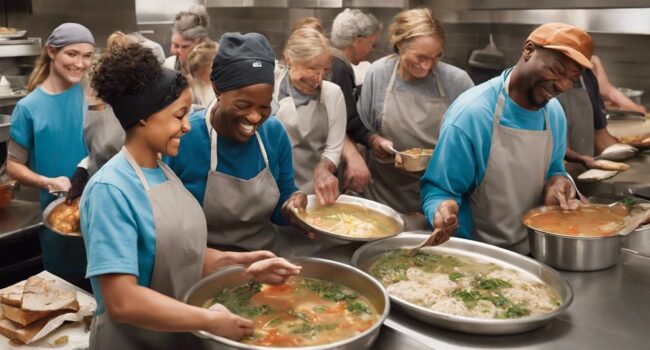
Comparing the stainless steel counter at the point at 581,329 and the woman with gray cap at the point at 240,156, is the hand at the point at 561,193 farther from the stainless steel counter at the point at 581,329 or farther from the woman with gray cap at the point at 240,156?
the woman with gray cap at the point at 240,156

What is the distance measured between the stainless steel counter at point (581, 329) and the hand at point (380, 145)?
4.94 feet

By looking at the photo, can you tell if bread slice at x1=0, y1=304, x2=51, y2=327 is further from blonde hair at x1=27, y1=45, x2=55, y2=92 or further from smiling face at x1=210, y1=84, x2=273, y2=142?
blonde hair at x1=27, y1=45, x2=55, y2=92

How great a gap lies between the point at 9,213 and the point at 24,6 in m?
3.88

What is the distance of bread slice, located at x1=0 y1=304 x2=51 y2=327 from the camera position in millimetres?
2096

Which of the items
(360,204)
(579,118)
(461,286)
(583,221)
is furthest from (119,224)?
(579,118)

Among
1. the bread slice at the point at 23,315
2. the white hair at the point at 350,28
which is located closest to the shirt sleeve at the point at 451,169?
the bread slice at the point at 23,315

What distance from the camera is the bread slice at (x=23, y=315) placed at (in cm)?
210

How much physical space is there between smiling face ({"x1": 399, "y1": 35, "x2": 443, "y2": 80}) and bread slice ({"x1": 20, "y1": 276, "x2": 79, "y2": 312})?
2037mm

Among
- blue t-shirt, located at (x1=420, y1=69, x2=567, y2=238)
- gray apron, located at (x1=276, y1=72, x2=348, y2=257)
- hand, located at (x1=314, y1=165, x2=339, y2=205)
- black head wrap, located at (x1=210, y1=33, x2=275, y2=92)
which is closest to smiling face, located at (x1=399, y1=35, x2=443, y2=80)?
gray apron, located at (x1=276, y1=72, x2=348, y2=257)

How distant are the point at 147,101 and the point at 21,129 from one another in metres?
2.05

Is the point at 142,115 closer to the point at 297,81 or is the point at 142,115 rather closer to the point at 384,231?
the point at 384,231

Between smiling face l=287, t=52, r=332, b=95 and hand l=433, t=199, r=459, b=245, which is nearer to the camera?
hand l=433, t=199, r=459, b=245

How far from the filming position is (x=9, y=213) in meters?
3.37

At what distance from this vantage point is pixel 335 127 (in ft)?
11.1
